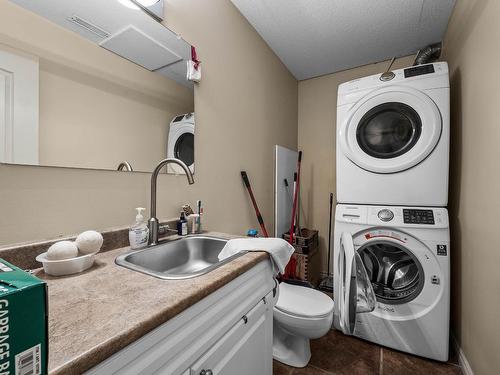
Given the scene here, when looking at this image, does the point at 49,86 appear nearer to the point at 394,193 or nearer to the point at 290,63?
the point at 394,193

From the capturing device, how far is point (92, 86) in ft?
3.17

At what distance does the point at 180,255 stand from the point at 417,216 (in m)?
1.53

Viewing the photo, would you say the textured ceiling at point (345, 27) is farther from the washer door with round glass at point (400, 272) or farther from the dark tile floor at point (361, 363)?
the dark tile floor at point (361, 363)

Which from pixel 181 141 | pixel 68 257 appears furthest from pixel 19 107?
pixel 181 141

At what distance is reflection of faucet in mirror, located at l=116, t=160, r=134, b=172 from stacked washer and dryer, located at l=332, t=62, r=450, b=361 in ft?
4.06

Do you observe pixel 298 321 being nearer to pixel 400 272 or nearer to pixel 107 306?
pixel 400 272

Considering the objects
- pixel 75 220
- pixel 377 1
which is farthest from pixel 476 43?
pixel 75 220

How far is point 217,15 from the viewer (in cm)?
166

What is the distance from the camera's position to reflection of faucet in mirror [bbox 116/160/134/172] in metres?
1.07

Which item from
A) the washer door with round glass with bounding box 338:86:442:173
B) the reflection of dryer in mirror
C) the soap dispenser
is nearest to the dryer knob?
the washer door with round glass with bounding box 338:86:442:173

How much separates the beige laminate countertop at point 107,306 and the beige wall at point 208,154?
0.25 metres

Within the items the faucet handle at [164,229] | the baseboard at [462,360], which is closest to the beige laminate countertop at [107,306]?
the faucet handle at [164,229]

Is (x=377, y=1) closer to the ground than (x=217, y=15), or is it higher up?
higher up

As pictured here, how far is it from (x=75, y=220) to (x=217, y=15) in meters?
1.62
